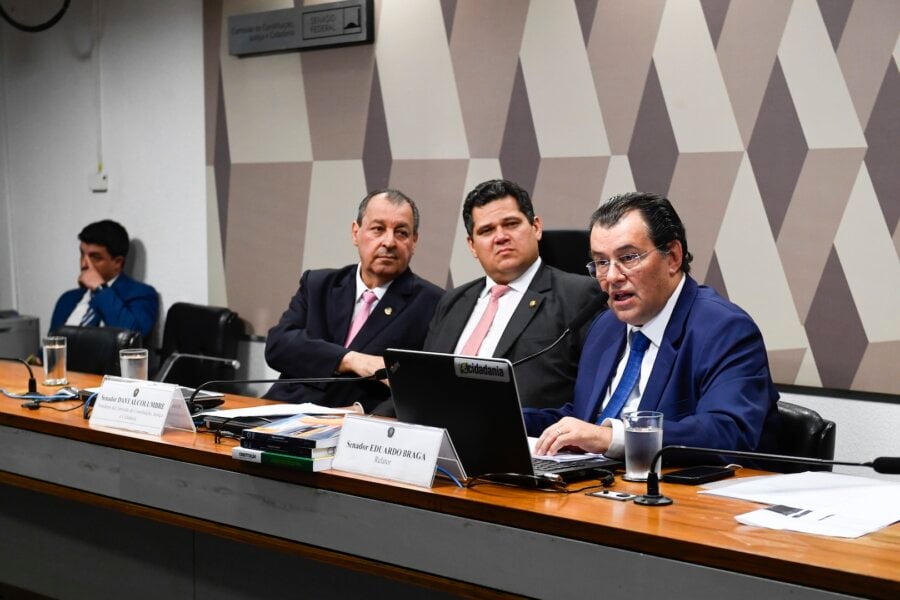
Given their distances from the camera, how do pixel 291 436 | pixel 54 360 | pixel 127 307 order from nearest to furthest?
pixel 291 436, pixel 54 360, pixel 127 307

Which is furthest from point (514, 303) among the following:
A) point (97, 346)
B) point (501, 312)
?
point (97, 346)

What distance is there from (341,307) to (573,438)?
1.68m

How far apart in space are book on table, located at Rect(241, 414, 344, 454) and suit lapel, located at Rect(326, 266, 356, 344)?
1.31 metres

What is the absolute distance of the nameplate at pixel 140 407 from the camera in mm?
2277

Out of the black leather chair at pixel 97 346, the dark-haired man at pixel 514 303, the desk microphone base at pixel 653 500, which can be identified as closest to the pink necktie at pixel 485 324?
the dark-haired man at pixel 514 303

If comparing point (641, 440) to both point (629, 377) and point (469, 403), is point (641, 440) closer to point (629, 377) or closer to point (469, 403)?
point (469, 403)

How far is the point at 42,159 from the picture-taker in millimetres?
5609

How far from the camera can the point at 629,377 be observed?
→ 2.28 metres

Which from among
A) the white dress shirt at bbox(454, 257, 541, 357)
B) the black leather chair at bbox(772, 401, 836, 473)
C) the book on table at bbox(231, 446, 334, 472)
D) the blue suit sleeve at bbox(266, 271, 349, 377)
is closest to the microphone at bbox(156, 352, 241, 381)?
the blue suit sleeve at bbox(266, 271, 349, 377)

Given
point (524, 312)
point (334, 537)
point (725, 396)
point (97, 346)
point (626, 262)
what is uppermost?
point (626, 262)

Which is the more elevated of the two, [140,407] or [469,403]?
[469,403]

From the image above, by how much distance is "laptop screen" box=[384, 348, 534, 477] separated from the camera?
1.67 meters

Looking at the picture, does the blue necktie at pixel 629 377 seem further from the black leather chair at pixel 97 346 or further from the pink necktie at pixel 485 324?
the black leather chair at pixel 97 346

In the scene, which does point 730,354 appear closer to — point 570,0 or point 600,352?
point 600,352
